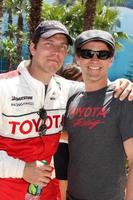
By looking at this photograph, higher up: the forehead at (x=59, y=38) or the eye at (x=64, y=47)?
the forehead at (x=59, y=38)

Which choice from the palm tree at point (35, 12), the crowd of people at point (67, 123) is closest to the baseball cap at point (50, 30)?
the crowd of people at point (67, 123)

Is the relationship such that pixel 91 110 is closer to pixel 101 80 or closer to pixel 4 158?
pixel 101 80

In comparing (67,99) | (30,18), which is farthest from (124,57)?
(67,99)

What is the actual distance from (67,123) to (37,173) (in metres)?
0.41

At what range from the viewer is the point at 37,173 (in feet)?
8.55

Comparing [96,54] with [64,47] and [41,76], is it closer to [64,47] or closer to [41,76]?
[64,47]

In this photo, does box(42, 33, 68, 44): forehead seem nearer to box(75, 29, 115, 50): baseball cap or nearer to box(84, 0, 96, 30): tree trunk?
box(75, 29, 115, 50): baseball cap

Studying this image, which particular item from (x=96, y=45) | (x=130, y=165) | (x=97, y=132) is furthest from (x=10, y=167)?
(x=96, y=45)

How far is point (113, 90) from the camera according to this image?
2.67m

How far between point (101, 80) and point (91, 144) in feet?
1.40

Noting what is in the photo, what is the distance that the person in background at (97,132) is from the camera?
254 cm

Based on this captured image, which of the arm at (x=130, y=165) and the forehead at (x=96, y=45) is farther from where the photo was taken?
the forehead at (x=96, y=45)

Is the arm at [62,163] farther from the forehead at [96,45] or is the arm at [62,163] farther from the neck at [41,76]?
the forehead at [96,45]

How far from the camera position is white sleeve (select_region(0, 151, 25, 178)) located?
8.62 ft
